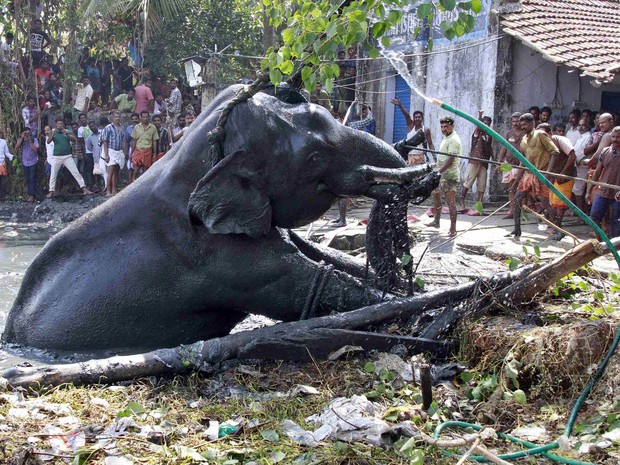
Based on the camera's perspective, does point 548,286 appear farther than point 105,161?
No

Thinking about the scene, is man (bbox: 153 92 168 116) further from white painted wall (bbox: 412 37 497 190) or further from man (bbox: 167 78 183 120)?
white painted wall (bbox: 412 37 497 190)

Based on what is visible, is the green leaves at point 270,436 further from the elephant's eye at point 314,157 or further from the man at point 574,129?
the man at point 574,129

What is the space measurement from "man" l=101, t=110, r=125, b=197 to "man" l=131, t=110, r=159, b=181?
0.42 meters

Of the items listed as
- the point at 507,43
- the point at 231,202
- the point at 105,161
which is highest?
the point at 507,43

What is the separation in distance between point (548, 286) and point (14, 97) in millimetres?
16212

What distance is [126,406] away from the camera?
4.01 metres

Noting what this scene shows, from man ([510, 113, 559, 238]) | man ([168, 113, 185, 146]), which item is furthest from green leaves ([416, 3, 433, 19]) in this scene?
man ([168, 113, 185, 146])

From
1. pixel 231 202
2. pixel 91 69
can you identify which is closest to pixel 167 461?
pixel 231 202

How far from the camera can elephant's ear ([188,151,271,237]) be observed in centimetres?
494

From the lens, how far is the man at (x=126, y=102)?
18.9 m

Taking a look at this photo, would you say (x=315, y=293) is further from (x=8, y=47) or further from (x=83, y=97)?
(x=8, y=47)

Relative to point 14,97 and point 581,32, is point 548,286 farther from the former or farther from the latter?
point 14,97

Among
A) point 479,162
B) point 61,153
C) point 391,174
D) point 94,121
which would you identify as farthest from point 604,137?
point 94,121

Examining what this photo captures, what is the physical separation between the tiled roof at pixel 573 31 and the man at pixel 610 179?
268 cm
